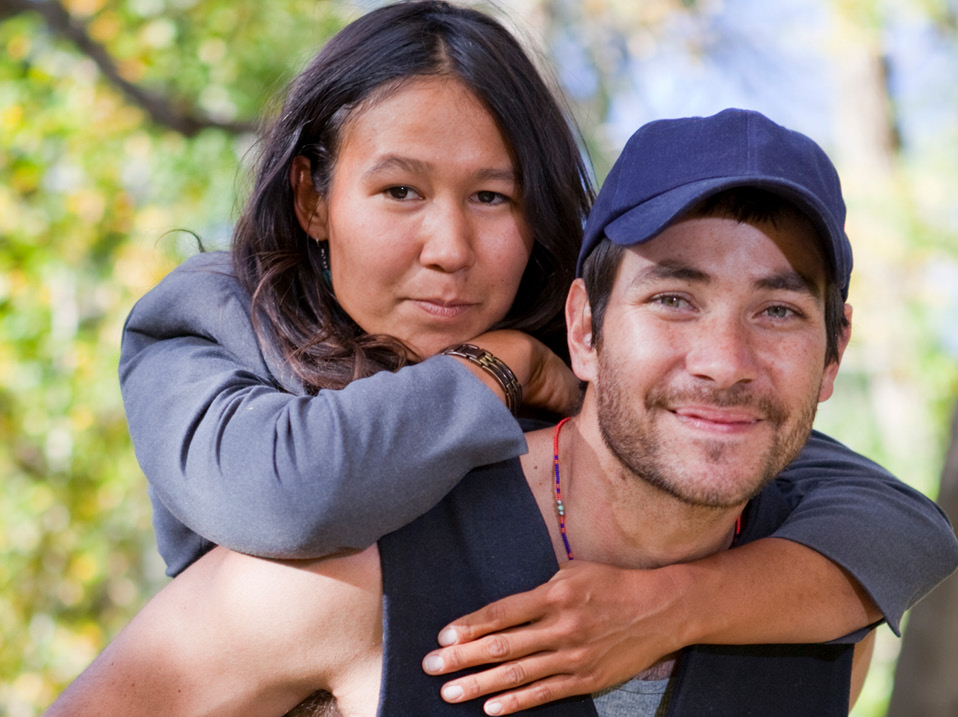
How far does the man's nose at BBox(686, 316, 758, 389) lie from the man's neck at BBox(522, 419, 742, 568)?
11.0 inches

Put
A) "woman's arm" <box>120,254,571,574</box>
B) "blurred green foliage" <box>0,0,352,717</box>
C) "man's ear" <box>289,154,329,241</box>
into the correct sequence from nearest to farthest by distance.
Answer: "woman's arm" <box>120,254,571,574</box> < "man's ear" <box>289,154,329,241</box> < "blurred green foliage" <box>0,0,352,717</box>

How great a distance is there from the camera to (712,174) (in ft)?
6.68

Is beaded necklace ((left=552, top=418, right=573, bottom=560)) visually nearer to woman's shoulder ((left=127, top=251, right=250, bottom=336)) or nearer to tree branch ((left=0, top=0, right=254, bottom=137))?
woman's shoulder ((left=127, top=251, right=250, bottom=336))

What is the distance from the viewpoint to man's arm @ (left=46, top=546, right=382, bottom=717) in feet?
6.45

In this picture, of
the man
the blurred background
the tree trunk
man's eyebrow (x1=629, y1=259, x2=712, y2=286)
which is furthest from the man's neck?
the blurred background

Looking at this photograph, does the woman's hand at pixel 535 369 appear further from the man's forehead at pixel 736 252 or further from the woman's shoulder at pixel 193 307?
the woman's shoulder at pixel 193 307

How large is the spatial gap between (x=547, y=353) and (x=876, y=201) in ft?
21.0

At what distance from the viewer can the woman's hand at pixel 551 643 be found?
75.6 inches

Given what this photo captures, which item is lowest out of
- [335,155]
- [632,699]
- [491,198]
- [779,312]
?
[632,699]

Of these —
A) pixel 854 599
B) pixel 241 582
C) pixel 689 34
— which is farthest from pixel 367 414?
pixel 689 34

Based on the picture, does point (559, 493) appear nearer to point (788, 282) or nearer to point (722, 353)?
point (722, 353)

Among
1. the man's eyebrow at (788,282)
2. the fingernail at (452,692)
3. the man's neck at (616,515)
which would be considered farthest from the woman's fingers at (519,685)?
the man's eyebrow at (788,282)

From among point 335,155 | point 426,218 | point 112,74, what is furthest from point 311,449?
point 112,74

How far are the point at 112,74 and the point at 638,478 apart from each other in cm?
476
